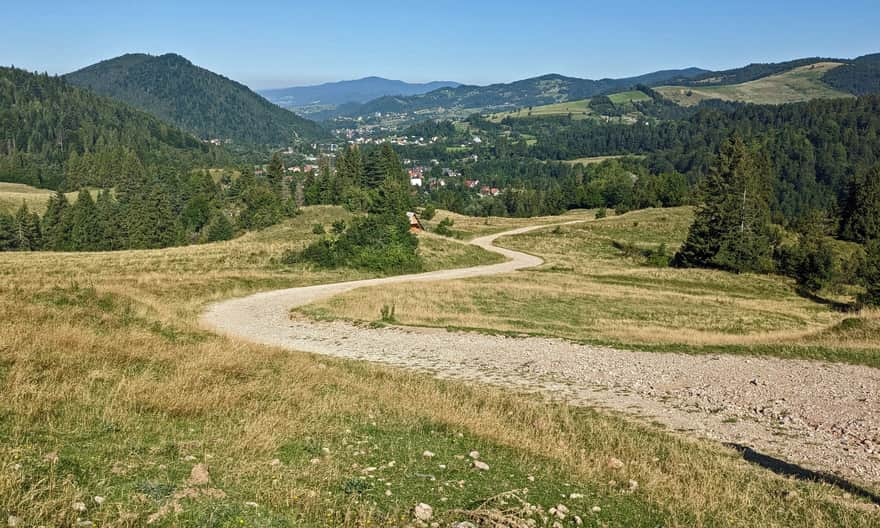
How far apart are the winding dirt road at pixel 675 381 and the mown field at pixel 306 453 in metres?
1.85

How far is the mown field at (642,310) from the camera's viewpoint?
79.2 feet

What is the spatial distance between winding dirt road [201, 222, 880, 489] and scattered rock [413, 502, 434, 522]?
7.76 metres

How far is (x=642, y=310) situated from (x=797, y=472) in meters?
27.6

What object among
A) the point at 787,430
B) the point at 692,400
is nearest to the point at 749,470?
the point at 787,430

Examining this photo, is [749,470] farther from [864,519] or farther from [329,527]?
Result: [329,527]

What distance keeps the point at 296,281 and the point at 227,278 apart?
5.62 meters

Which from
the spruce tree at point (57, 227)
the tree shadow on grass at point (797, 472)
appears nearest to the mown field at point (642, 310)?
the tree shadow on grass at point (797, 472)

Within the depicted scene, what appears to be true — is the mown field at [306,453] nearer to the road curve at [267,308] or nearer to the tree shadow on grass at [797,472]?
the tree shadow on grass at [797,472]

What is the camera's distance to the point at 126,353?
41.7ft

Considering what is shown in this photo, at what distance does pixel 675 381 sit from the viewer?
16922 mm

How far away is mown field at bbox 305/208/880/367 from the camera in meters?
24.1

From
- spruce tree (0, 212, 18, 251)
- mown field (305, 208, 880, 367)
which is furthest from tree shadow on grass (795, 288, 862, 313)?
spruce tree (0, 212, 18, 251)

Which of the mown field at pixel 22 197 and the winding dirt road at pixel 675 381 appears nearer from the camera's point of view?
the winding dirt road at pixel 675 381

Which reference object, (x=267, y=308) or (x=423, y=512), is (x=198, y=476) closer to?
(x=423, y=512)
